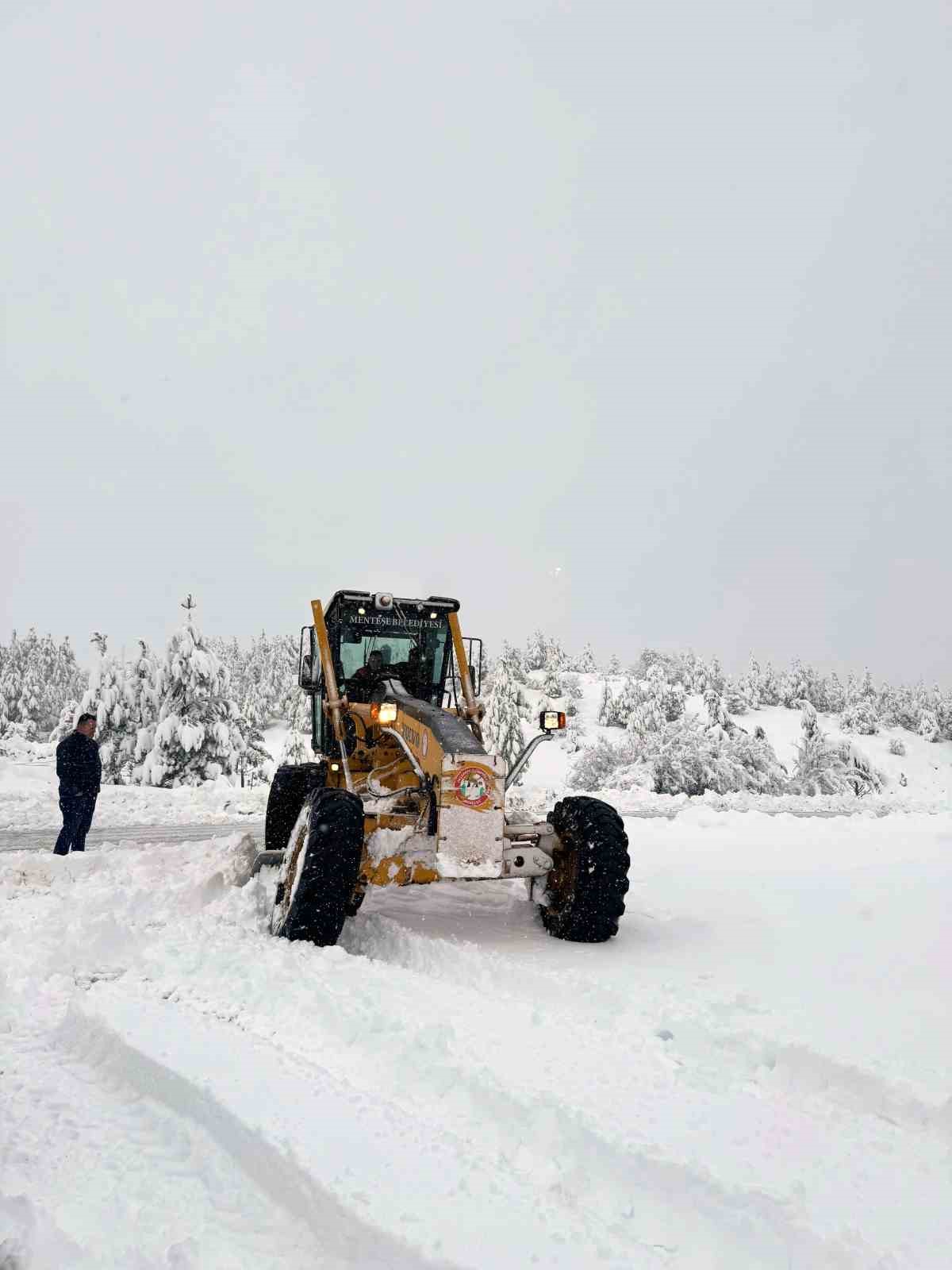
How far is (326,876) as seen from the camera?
19.2 feet

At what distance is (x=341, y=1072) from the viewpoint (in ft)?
12.2

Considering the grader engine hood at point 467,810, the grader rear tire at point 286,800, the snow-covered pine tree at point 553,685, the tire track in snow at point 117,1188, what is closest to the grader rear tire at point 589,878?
the grader engine hood at point 467,810

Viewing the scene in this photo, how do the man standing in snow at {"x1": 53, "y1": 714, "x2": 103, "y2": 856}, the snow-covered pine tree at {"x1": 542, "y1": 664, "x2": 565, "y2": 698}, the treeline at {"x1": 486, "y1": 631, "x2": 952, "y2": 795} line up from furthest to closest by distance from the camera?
the snow-covered pine tree at {"x1": 542, "y1": 664, "x2": 565, "y2": 698} → the treeline at {"x1": 486, "y1": 631, "x2": 952, "y2": 795} → the man standing in snow at {"x1": 53, "y1": 714, "x2": 103, "y2": 856}

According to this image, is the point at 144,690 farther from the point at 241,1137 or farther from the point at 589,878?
the point at 241,1137

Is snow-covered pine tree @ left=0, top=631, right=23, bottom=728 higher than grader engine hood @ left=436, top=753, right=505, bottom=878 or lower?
lower

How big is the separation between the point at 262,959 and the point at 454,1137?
252 centimetres

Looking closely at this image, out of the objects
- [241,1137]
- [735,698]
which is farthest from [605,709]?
[241,1137]

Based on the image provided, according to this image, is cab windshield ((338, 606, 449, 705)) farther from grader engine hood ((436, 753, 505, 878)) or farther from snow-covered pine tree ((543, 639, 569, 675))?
snow-covered pine tree ((543, 639, 569, 675))

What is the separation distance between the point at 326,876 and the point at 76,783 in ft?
17.2

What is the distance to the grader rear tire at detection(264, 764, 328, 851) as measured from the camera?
9.38m

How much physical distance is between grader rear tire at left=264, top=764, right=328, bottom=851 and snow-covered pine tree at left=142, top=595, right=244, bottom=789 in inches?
520

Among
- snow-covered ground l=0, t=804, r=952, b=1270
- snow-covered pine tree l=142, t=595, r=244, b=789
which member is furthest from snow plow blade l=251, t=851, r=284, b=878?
snow-covered pine tree l=142, t=595, r=244, b=789

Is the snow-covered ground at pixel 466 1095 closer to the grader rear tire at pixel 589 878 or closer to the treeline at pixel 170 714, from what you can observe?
the grader rear tire at pixel 589 878

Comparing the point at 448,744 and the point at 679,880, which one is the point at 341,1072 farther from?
the point at 679,880
